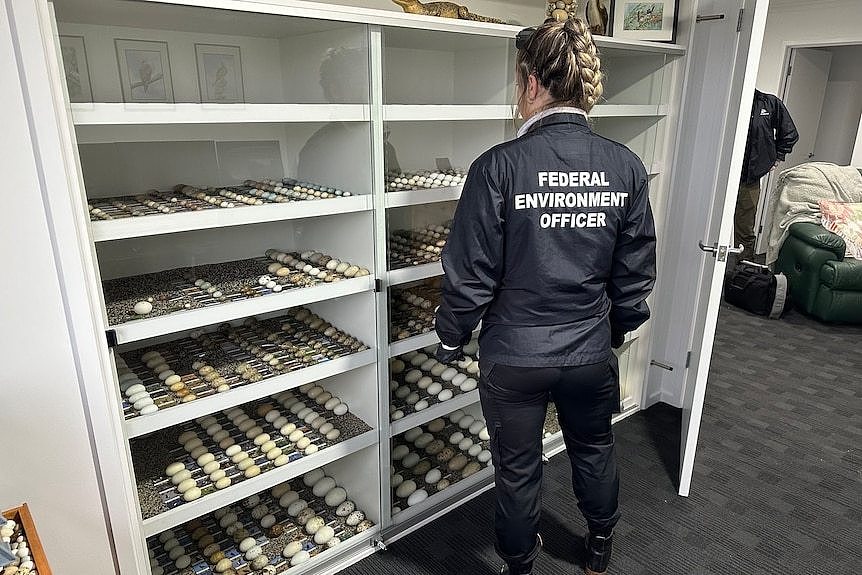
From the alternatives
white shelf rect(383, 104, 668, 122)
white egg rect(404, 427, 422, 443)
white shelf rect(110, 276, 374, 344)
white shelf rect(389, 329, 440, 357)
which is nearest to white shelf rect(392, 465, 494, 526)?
white egg rect(404, 427, 422, 443)

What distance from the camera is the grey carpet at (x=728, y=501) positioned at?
6.06ft

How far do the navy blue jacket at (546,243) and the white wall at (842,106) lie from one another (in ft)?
18.3

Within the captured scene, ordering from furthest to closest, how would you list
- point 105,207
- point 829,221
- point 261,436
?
point 829,221, point 261,436, point 105,207

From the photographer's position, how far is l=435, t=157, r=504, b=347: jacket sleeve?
1.35m

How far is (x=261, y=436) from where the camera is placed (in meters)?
1.79

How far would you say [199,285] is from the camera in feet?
5.39

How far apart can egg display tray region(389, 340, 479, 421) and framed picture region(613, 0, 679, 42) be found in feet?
4.59

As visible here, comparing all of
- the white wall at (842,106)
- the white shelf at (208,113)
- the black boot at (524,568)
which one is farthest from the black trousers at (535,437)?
the white wall at (842,106)

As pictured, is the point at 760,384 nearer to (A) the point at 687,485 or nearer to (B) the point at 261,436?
(A) the point at 687,485

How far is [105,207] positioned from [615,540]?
5.85ft

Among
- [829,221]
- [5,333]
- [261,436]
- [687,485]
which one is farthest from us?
[829,221]

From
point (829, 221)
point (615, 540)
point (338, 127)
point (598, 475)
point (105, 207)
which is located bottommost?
point (615, 540)

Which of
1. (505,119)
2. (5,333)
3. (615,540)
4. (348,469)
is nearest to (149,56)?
(5,333)

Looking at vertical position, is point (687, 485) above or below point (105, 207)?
below
